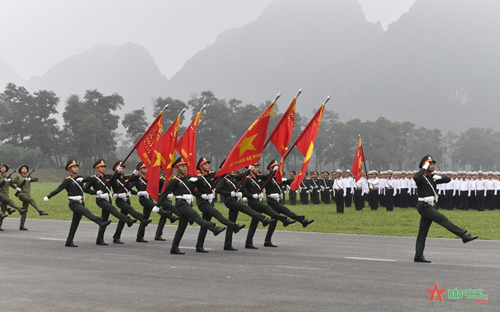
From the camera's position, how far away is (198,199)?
1229cm

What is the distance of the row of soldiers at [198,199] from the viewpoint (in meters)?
11.9

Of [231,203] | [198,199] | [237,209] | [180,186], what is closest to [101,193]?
[180,186]

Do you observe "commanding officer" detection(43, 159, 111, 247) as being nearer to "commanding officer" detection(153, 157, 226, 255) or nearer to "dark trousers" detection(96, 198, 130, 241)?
"dark trousers" detection(96, 198, 130, 241)

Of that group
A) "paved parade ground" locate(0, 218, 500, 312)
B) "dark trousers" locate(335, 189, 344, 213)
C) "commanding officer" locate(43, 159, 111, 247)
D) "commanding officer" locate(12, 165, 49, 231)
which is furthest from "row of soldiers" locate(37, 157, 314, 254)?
"dark trousers" locate(335, 189, 344, 213)

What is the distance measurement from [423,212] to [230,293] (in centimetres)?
465

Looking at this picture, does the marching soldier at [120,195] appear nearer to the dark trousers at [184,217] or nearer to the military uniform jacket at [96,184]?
the military uniform jacket at [96,184]

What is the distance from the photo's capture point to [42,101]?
315 ft

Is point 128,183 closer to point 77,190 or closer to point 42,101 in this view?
point 77,190

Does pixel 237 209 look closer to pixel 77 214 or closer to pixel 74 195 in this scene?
pixel 77 214

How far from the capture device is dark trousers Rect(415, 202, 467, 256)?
10.3 metres

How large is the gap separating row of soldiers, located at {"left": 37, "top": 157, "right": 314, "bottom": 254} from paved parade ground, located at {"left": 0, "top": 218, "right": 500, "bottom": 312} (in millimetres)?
545

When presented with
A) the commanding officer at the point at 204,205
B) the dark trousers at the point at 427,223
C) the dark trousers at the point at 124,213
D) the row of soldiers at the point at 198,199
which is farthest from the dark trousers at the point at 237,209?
the dark trousers at the point at 427,223
